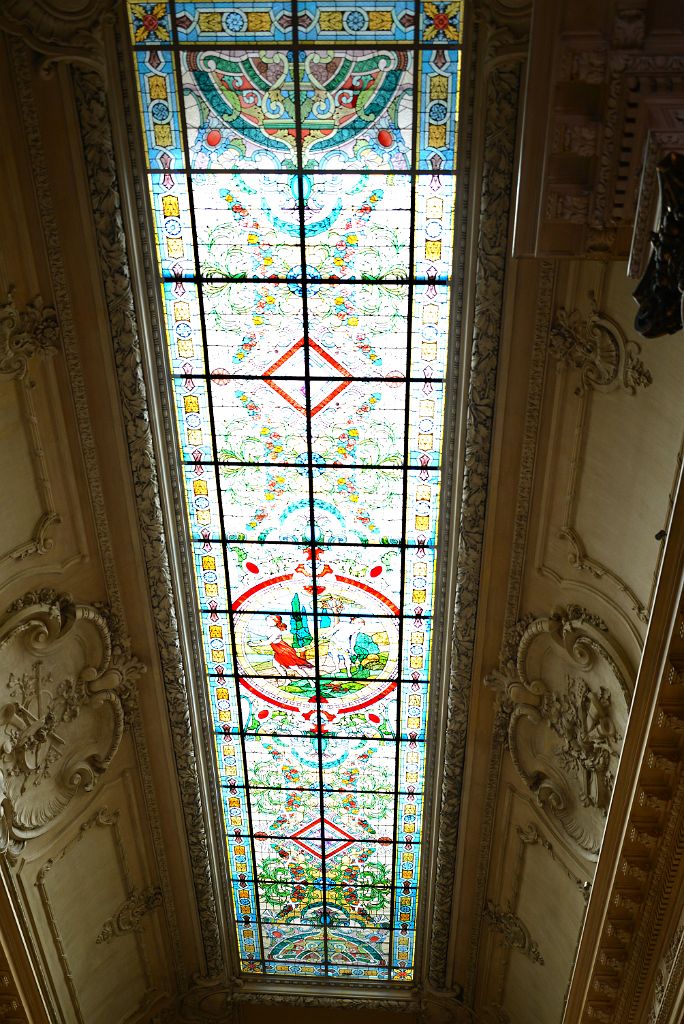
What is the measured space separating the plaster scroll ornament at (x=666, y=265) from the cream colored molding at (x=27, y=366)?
170 inches

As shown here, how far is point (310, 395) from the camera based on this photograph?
7.87 m

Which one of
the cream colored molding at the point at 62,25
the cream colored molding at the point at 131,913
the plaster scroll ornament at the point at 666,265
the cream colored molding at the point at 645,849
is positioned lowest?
the cream colored molding at the point at 131,913

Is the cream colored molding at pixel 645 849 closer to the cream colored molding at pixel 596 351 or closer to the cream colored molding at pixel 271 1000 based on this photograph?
the cream colored molding at pixel 596 351

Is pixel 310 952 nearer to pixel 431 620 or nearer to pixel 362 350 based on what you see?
pixel 431 620

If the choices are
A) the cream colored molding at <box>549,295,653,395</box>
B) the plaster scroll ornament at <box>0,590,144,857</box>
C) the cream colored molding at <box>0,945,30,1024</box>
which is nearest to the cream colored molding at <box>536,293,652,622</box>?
the cream colored molding at <box>549,295,653,395</box>

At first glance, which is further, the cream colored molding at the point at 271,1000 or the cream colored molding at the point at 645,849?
the cream colored molding at the point at 271,1000

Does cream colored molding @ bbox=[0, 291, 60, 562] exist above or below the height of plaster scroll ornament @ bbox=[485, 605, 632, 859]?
above

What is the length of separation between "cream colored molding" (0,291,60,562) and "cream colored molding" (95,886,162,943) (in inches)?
169

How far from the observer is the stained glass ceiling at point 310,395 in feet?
21.1

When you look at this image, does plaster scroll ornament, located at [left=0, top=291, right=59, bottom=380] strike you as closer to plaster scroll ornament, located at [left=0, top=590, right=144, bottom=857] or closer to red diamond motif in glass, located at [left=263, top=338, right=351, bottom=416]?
red diamond motif in glass, located at [left=263, top=338, right=351, bottom=416]

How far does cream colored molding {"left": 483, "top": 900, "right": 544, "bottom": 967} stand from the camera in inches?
396

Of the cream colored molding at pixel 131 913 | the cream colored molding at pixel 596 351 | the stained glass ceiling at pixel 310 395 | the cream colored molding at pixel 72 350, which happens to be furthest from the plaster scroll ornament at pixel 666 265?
the cream colored molding at pixel 131 913

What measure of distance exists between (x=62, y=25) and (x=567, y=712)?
6042mm

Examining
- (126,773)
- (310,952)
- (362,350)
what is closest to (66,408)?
(362,350)
